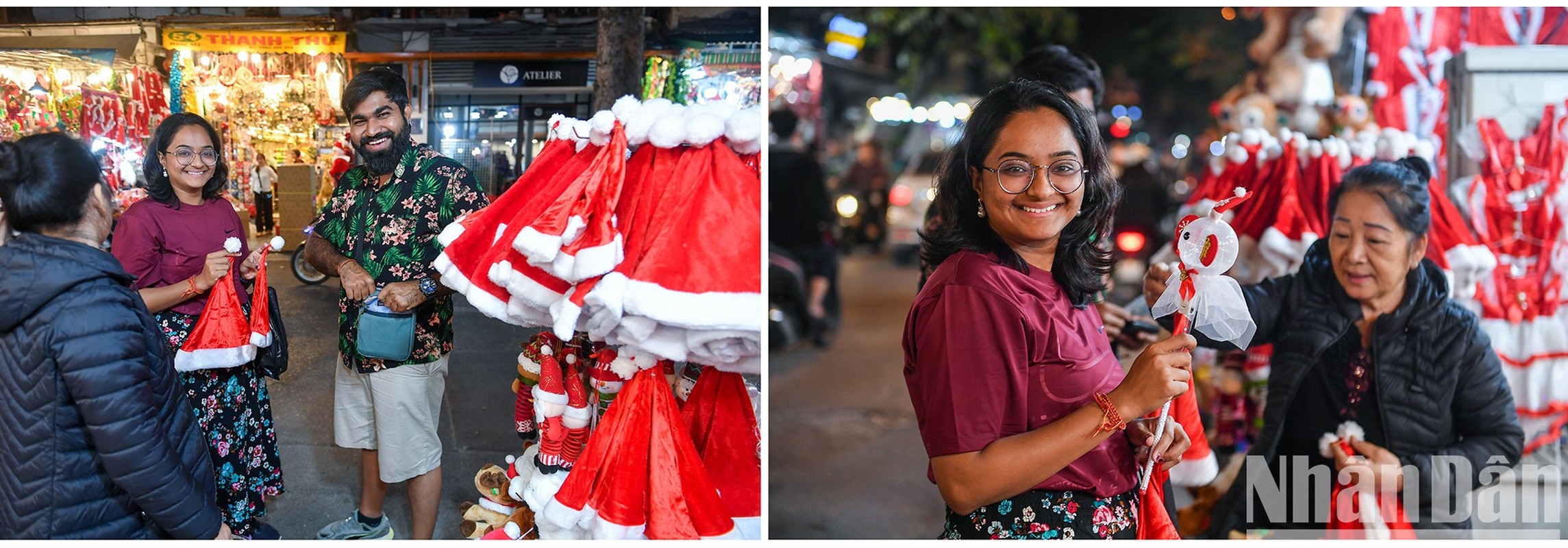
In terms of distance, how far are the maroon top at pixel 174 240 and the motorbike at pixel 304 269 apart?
0.39 ft

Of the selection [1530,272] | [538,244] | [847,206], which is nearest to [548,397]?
[538,244]

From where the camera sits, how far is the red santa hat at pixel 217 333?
2.63 m

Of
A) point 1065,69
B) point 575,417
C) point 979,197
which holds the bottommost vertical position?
point 575,417

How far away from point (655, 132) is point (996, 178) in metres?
0.79

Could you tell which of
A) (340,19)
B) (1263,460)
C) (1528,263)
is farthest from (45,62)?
(1528,263)

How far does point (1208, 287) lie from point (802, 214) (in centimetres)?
537

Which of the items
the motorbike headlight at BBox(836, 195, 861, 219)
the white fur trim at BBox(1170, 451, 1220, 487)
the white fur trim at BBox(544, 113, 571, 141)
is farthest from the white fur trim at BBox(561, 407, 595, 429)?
the motorbike headlight at BBox(836, 195, 861, 219)

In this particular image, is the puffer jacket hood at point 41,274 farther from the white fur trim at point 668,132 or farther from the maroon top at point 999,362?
the maroon top at point 999,362

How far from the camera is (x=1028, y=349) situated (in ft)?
5.98

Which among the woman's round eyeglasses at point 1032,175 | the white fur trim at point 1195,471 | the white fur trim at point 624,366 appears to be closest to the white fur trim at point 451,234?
the white fur trim at point 624,366

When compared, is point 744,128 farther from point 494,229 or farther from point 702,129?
point 494,229

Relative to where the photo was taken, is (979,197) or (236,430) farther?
(236,430)

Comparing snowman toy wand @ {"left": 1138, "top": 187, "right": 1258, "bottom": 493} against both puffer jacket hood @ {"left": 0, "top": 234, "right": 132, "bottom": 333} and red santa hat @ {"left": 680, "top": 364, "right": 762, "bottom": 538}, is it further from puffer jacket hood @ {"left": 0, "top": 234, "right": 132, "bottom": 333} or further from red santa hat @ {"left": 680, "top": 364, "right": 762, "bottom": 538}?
puffer jacket hood @ {"left": 0, "top": 234, "right": 132, "bottom": 333}

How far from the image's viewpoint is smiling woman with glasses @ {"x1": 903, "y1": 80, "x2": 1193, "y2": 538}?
1772 millimetres
